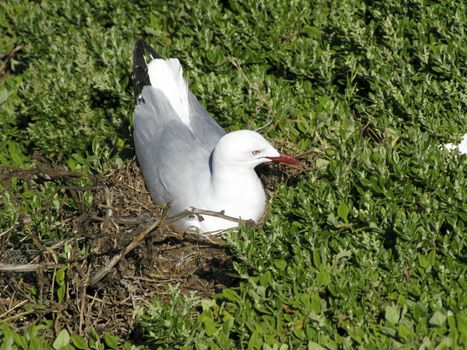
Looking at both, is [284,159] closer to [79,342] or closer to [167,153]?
[167,153]

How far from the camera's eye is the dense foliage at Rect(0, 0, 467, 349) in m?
4.18

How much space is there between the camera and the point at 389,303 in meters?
4.14

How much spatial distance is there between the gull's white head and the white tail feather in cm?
58

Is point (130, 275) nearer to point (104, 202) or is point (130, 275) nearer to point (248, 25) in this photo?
point (104, 202)

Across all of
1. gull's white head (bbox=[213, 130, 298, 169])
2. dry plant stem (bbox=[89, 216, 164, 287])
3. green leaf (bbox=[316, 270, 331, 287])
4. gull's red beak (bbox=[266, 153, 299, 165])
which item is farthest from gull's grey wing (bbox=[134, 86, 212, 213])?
green leaf (bbox=[316, 270, 331, 287])

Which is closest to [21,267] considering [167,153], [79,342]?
[79,342]

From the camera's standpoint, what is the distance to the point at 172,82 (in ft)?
20.0

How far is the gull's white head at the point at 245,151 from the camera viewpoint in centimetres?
534

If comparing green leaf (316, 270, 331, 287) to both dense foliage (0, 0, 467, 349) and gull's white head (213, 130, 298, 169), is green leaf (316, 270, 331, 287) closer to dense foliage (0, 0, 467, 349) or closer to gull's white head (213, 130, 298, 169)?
dense foliage (0, 0, 467, 349)

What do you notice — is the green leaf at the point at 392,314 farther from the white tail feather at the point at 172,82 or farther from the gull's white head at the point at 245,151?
the white tail feather at the point at 172,82

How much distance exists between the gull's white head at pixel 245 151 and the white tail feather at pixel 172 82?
1.90ft

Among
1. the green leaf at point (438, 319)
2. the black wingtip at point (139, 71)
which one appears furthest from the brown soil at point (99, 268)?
the green leaf at point (438, 319)

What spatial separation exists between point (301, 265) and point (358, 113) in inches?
74.8

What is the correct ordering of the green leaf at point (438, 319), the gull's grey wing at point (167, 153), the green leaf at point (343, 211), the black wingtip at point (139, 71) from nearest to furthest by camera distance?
the green leaf at point (438, 319)
the green leaf at point (343, 211)
the gull's grey wing at point (167, 153)
the black wingtip at point (139, 71)
